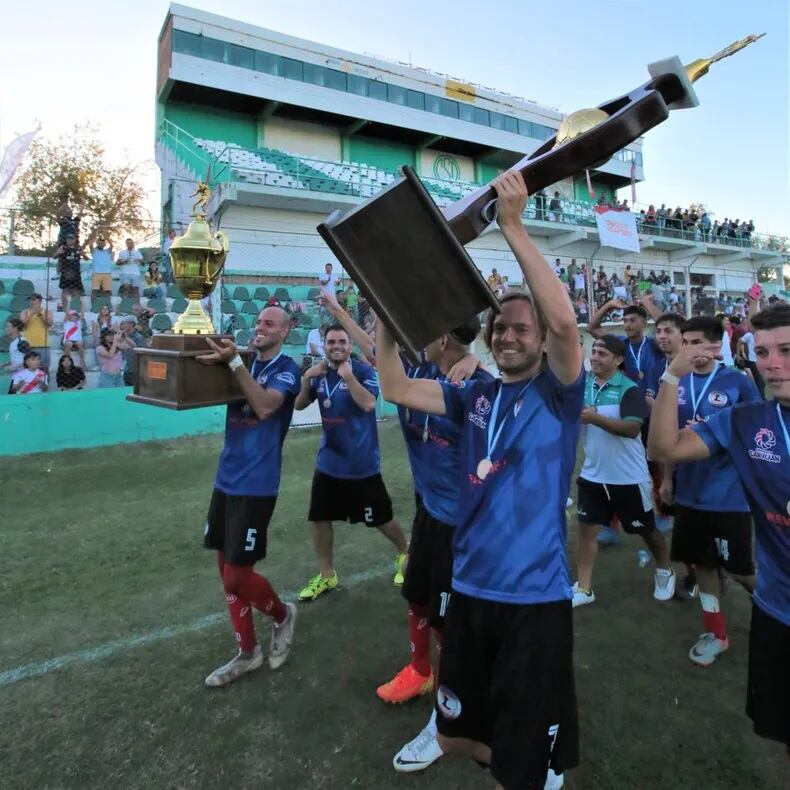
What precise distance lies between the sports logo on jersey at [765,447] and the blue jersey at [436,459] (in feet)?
3.70

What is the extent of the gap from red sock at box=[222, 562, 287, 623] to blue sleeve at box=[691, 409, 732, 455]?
244cm

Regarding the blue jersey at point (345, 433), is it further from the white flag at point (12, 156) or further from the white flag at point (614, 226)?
the white flag at point (12, 156)

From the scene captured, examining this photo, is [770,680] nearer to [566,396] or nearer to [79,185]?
[566,396]

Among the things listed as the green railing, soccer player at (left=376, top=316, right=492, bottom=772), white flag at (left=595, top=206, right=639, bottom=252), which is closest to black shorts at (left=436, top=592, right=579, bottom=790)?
soccer player at (left=376, top=316, right=492, bottom=772)

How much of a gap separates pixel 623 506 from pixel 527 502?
2498 mm

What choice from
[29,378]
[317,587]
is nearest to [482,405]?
[317,587]

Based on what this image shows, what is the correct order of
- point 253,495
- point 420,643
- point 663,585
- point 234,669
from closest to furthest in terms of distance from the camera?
1. point 420,643
2. point 234,669
3. point 253,495
4. point 663,585

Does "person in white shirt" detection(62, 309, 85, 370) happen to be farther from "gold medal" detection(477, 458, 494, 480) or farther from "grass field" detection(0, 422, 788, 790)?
"gold medal" detection(477, 458, 494, 480)

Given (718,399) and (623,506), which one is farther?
(623,506)

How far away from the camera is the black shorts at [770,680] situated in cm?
203

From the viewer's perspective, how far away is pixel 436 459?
2.97 metres

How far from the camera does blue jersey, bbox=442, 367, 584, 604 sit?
1941 mm

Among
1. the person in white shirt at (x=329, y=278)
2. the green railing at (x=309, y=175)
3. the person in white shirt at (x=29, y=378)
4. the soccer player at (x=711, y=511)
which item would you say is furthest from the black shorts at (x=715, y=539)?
the green railing at (x=309, y=175)

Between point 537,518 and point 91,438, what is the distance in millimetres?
9285
